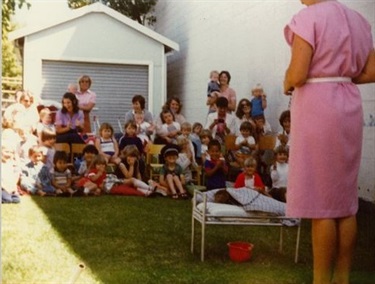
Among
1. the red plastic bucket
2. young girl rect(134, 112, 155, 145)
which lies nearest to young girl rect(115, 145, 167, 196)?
young girl rect(134, 112, 155, 145)

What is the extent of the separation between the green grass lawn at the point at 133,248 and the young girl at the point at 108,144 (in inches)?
10.9

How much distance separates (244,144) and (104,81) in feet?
2.79

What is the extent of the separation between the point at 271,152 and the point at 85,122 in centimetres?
83

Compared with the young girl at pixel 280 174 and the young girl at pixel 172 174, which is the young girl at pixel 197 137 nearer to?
the young girl at pixel 172 174

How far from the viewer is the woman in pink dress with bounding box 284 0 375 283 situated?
1.41m

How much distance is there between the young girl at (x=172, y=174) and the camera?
10.6 feet

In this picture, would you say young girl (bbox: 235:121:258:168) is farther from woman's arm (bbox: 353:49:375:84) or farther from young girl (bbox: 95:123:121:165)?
woman's arm (bbox: 353:49:375:84)

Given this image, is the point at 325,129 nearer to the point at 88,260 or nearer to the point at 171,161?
the point at 88,260

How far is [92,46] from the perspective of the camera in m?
2.32

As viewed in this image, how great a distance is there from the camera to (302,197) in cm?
145

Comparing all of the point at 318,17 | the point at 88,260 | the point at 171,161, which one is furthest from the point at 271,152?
the point at 318,17

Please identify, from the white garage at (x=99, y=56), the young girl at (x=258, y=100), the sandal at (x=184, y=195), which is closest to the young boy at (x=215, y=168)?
the sandal at (x=184, y=195)

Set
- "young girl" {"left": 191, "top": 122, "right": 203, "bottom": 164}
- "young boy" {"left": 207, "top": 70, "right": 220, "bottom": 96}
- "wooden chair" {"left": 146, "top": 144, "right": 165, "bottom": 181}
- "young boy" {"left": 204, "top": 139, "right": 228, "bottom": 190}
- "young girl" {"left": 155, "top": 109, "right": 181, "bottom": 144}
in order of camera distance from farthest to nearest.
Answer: "wooden chair" {"left": 146, "top": 144, "right": 165, "bottom": 181}
"young girl" {"left": 191, "top": 122, "right": 203, "bottom": 164}
"young boy" {"left": 204, "top": 139, "right": 228, "bottom": 190}
"young boy" {"left": 207, "top": 70, "right": 220, "bottom": 96}
"young girl" {"left": 155, "top": 109, "right": 181, "bottom": 144}

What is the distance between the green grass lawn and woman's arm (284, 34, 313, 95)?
825 millimetres
